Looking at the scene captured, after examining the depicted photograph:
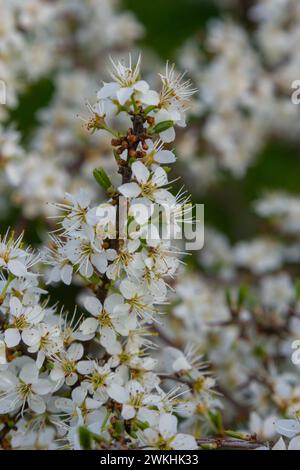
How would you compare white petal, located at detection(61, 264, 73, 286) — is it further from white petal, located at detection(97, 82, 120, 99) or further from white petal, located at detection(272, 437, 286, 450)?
white petal, located at detection(272, 437, 286, 450)

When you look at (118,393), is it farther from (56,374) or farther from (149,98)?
(149,98)

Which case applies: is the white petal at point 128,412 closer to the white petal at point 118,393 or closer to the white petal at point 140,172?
the white petal at point 118,393

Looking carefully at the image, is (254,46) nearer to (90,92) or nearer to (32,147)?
(90,92)

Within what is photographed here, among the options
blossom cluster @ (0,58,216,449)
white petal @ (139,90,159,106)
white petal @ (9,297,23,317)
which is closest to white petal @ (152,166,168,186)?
blossom cluster @ (0,58,216,449)

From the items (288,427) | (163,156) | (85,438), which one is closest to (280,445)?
(288,427)

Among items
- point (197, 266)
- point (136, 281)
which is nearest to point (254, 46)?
point (197, 266)
